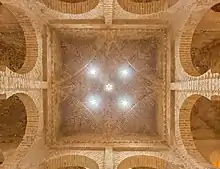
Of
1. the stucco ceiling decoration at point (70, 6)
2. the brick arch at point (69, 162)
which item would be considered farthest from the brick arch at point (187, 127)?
the stucco ceiling decoration at point (70, 6)

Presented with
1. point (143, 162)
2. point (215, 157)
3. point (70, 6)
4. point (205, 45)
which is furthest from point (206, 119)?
point (70, 6)

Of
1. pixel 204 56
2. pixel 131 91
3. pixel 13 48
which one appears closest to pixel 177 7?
pixel 204 56

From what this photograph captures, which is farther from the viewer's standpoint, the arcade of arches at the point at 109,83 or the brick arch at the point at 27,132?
the arcade of arches at the point at 109,83

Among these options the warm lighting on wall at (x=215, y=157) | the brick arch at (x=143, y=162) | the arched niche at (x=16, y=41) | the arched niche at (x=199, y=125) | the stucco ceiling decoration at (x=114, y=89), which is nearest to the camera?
the arched niche at (x=16, y=41)

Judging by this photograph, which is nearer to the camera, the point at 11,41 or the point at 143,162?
the point at 143,162

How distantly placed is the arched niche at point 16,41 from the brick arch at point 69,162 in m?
1.95

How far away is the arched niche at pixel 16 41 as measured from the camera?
724 cm

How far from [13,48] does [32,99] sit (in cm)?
220

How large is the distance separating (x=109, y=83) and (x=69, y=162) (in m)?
2.20

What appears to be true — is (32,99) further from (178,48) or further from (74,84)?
(178,48)

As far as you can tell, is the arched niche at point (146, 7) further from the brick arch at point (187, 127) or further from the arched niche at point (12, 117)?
the arched niche at point (12, 117)

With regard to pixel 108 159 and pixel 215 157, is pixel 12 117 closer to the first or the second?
pixel 108 159

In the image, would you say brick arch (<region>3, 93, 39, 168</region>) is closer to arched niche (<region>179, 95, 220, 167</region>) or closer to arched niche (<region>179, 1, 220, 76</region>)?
arched niche (<region>179, 95, 220, 167</region>)

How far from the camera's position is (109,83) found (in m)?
9.08
